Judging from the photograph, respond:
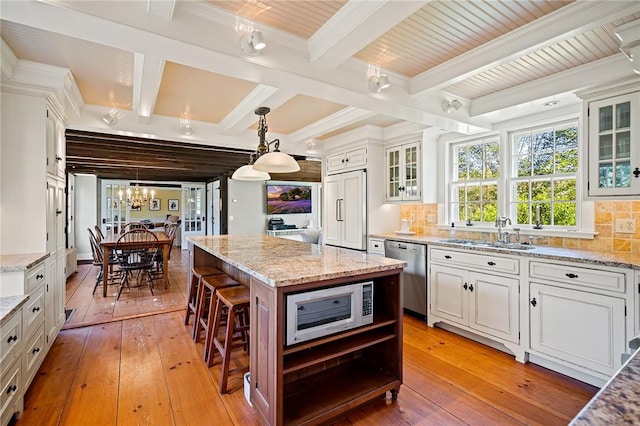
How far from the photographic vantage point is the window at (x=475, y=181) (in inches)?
143

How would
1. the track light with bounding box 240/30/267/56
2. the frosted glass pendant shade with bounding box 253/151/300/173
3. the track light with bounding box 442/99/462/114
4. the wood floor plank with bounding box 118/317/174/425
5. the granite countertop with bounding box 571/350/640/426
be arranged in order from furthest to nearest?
1. the track light with bounding box 442/99/462/114
2. the frosted glass pendant shade with bounding box 253/151/300/173
3. the wood floor plank with bounding box 118/317/174/425
4. the track light with bounding box 240/30/267/56
5. the granite countertop with bounding box 571/350/640/426

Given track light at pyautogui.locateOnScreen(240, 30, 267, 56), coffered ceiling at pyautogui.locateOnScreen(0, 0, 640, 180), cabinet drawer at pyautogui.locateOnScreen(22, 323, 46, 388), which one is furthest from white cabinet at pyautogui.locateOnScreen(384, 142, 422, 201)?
cabinet drawer at pyautogui.locateOnScreen(22, 323, 46, 388)

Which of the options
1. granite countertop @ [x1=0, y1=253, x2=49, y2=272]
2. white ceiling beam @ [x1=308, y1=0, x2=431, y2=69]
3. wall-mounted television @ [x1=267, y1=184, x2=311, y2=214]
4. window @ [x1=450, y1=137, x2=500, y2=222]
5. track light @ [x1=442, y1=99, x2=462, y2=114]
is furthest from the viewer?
wall-mounted television @ [x1=267, y1=184, x2=311, y2=214]

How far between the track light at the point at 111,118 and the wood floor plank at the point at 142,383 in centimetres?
223

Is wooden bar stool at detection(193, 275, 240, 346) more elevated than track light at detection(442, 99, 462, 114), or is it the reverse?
track light at detection(442, 99, 462, 114)

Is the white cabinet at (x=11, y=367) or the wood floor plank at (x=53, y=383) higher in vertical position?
the white cabinet at (x=11, y=367)

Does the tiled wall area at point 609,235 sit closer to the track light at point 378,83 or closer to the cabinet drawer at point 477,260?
the cabinet drawer at point 477,260

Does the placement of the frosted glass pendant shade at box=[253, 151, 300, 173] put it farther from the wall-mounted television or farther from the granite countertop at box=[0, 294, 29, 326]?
the wall-mounted television

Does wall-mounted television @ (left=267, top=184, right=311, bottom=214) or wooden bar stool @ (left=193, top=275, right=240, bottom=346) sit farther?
wall-mounted television @ (left=267, top=184, right=311, bottom=214)

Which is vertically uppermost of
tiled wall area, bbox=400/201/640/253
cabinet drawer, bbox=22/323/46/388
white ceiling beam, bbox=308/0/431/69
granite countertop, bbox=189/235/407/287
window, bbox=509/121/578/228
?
white ceiling beam, bbox=308/0/431/69

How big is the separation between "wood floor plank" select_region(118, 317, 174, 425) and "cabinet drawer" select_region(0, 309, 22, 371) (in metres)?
0.68

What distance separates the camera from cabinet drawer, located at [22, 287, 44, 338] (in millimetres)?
2057

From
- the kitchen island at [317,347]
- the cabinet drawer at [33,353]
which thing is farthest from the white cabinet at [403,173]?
the cabinet drawer at [33,353]

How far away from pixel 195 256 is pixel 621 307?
3790mm
